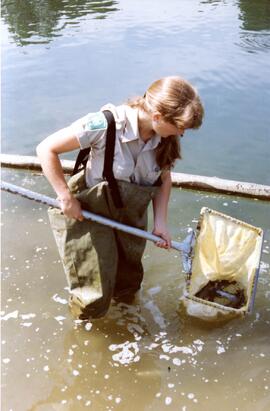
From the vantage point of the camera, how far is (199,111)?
2324 mm

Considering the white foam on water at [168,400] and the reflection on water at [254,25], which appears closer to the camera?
the white foam on water at [168,400]

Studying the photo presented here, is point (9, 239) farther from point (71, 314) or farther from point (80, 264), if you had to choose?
point (80, 264)

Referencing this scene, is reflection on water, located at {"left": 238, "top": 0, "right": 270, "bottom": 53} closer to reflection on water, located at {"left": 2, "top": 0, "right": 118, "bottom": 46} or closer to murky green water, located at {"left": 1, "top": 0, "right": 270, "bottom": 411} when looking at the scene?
murky green water, located at {"left": 1, "top": 0, "right": 270, "bottom": 411}

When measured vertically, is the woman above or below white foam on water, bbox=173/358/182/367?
above

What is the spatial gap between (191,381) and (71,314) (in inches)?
34.9

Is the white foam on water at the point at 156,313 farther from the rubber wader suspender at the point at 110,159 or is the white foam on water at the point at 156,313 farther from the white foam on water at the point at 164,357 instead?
the rubber wader suspender at the point at 110,159

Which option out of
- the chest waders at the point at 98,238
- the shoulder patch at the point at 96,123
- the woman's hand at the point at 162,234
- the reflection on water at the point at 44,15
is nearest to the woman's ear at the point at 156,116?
the shoulder patch at the point at 96,123

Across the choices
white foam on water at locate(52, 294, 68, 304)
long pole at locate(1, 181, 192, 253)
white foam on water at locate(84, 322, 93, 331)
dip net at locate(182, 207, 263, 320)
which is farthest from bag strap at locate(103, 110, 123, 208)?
white foam on water at locate(52, 294, 68, 304)

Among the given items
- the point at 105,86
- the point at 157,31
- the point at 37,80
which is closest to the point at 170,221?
the point at 105,86

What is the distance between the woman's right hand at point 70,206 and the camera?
8.41 feet

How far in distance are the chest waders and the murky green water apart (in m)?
0.36

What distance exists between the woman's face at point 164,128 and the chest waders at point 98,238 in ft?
1.08

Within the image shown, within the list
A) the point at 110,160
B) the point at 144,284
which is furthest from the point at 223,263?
the point at 110,160

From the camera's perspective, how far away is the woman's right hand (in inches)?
101
